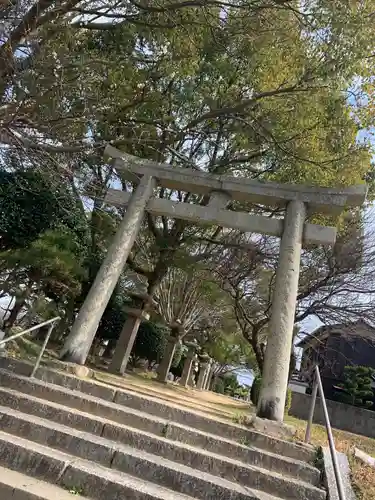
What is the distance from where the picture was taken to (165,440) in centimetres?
444

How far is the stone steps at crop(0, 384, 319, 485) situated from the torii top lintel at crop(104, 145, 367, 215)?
14.9 feet

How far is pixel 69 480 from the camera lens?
3.61 meters

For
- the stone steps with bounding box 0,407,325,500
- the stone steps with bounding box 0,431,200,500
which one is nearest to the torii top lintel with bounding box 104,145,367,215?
the stone steps with bounding box 0,407,325,500

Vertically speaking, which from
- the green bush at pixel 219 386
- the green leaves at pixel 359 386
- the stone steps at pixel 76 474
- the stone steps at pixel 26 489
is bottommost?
the stone steps at pixel 26 489

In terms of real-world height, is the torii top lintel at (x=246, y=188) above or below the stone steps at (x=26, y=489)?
above

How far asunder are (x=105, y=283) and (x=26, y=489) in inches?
164

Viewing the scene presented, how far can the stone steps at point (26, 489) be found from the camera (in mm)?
3232

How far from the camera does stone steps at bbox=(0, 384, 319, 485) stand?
4.33m

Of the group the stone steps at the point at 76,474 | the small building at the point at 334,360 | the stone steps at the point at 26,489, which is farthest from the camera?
the small building at the point at 334,360

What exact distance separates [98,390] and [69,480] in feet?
6.19

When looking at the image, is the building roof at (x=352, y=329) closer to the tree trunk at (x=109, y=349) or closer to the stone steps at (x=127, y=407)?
the tree trunk at (x=109, y=349)

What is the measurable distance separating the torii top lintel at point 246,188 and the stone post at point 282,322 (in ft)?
0.88

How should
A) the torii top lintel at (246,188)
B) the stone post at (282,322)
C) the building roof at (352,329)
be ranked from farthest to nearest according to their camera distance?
the building roof at (352,329), the torii top lintel at (246,188), the stone post at (282,322)

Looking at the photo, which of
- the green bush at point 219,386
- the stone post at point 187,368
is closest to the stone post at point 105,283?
the stone post at point 187,368
